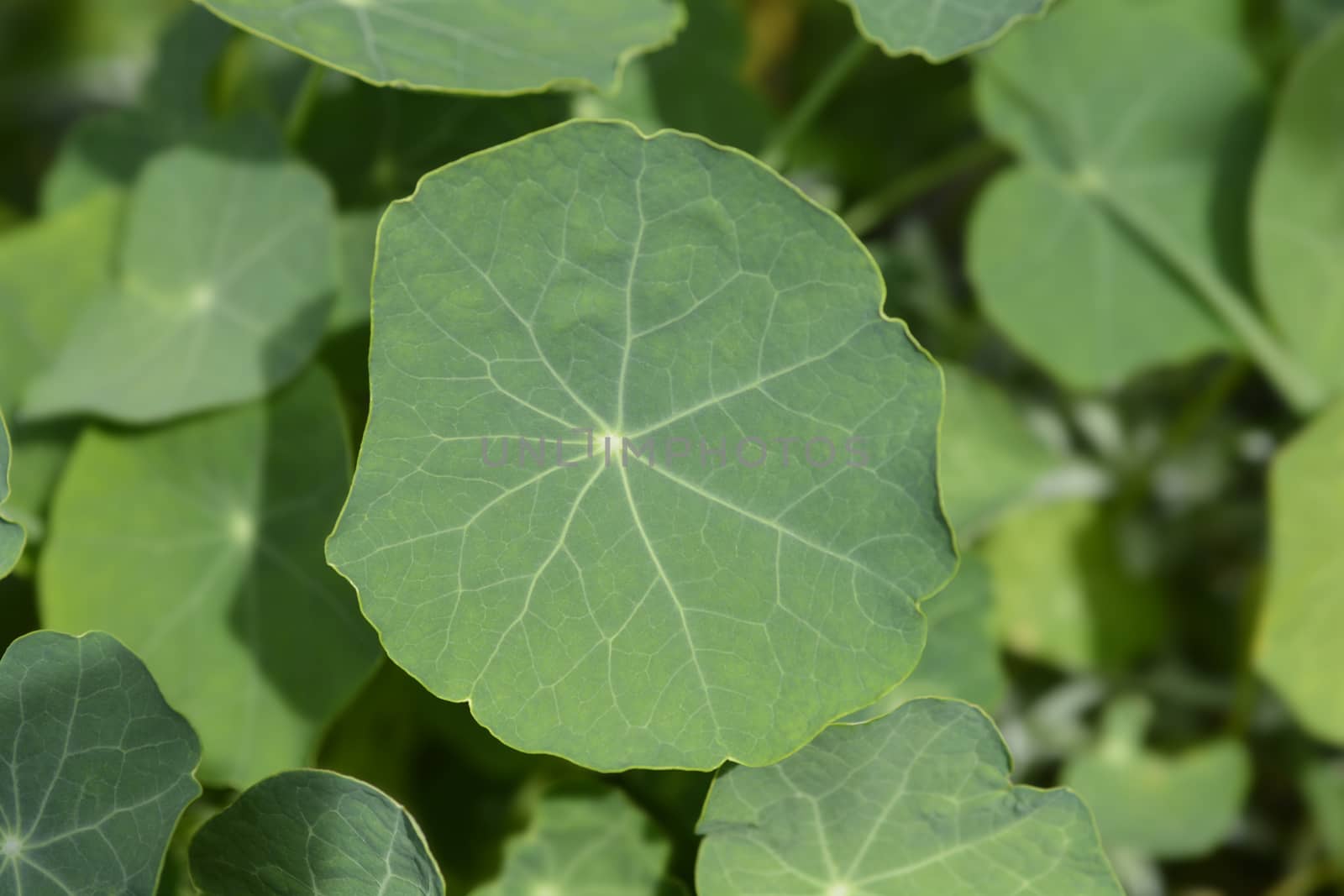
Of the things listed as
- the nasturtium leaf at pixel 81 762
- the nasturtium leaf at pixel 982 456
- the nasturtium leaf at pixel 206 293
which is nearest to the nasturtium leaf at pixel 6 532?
the nasturtium leaf at pixel 81 762

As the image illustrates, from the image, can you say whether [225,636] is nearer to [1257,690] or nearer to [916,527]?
[916,527]

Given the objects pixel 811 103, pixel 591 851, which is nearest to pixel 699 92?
pixel 811 103

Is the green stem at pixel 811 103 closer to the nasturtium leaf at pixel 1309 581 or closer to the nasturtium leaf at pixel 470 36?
the nasturtium leaf at pixel 470 36

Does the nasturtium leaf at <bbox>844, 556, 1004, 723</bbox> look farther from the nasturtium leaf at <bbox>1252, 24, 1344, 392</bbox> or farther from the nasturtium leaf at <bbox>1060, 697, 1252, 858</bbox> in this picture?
the nasturtium leaf at <bbox>1252, 24, 1344, 392</bbox>

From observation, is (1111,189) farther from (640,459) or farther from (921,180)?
(640,459)

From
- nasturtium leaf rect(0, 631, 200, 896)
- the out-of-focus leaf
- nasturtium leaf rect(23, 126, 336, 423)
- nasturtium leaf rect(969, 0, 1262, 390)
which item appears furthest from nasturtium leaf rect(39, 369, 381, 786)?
nasturtium leaf rect(969, 0, 1262, 390)
